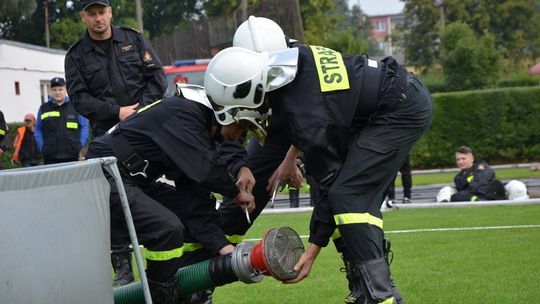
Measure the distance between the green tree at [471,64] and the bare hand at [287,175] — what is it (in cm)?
2839

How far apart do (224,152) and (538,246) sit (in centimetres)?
374

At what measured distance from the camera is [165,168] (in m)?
6.17

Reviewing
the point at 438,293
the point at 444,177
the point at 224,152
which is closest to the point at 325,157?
the point at 224,152

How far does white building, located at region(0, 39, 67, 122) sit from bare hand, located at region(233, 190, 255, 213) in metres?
30.0

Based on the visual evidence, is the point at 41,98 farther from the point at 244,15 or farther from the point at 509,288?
the point at 509,288

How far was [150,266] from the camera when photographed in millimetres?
5992

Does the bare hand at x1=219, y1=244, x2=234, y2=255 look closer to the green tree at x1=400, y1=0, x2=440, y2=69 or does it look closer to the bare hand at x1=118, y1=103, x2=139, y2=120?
the bare hand at x1=118, y1=103, x2=139, y2=120

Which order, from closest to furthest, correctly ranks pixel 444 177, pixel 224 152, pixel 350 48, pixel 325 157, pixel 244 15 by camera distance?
1. pixel 325 157
2. pixel 224 152
3. pixel 444 177
4. pixel 244 15
5. pixel 350 48

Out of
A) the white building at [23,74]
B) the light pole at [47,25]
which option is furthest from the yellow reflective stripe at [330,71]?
the light pole at [47,25]

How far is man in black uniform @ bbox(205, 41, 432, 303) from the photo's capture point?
5.34 m

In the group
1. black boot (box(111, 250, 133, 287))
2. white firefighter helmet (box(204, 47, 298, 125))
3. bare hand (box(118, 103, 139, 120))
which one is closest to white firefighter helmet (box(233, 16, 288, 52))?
white firefighter helmet (box(204, 47, 298, 125))

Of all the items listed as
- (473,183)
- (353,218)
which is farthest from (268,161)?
(473,183)

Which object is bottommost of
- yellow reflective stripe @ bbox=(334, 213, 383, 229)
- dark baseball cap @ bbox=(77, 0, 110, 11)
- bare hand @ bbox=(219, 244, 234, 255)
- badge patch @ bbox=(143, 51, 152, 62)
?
bare hand @ bbox=(219, 244, 234, 255)

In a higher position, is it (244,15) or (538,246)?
(244,15)
